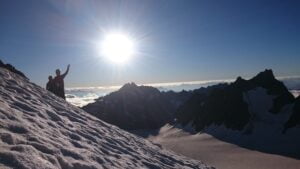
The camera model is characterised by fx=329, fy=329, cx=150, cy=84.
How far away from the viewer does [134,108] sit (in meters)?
82.1

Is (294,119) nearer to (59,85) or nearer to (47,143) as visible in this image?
(59,85)

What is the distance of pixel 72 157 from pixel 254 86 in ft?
92.1

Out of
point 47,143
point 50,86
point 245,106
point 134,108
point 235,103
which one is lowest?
point 47,143

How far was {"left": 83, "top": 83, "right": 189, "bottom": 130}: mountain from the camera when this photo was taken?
75.6 metres

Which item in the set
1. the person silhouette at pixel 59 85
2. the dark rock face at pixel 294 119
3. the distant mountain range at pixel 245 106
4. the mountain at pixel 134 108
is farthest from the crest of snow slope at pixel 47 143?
the mountain at pixel 134 108

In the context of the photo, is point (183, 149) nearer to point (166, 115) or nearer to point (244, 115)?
point (244, 115)

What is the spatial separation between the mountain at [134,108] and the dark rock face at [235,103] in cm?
3824

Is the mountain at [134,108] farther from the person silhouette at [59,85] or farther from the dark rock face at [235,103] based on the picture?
the person silhouette at [59,85]

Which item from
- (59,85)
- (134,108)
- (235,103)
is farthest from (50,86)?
(134,108)

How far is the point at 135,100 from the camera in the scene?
84.9 m

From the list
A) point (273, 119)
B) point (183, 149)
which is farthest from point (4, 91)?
point (273, 119)

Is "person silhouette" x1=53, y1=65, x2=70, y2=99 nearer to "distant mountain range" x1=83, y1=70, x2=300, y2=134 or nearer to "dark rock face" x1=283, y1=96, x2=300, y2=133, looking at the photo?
"distant mountain range" x1=83, y1=70, x2=300, y2=134

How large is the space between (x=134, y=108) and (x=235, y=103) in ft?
177

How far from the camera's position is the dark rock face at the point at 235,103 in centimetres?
2825
